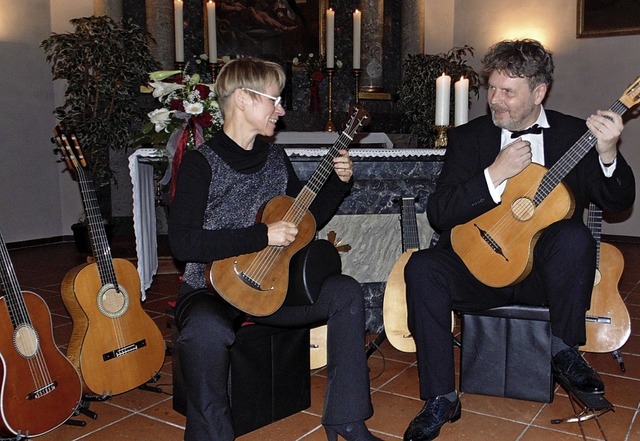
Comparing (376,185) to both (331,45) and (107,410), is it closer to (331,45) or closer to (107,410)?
(107,410)

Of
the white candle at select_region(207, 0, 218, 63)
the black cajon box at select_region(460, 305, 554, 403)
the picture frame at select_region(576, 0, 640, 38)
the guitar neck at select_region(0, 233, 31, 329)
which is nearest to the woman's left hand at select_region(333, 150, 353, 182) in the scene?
the black cajon box at select_region(460, 305, 554, 403)

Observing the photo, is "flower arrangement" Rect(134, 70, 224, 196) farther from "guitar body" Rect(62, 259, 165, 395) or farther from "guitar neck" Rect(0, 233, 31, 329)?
"guitar neck" Rect(0, 233, 31, 329)

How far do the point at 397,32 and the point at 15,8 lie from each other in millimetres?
4252

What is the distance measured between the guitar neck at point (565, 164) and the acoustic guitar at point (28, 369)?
74.2 inches

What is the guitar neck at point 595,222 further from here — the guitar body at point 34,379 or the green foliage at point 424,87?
the green foliage at point 424,87

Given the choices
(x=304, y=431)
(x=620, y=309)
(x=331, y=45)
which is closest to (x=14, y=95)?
(x=331, y=45)

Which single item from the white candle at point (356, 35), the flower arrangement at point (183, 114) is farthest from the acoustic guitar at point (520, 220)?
the white candle at point (356, 35)

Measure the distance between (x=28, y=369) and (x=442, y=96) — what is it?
7.79 feet

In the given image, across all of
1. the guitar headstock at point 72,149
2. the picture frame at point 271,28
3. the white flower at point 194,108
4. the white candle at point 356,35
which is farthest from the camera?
the picture frame at point 271,28

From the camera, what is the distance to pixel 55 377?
226cm

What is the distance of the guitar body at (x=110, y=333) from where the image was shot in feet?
7.94

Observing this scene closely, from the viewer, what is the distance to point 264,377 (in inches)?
89.3

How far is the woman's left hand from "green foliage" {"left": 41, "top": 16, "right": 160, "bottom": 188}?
12.7 feet

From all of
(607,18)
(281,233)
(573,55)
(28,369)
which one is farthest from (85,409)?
(607,18)
